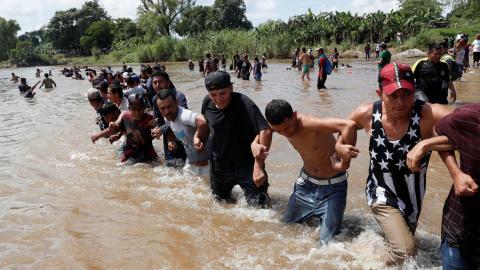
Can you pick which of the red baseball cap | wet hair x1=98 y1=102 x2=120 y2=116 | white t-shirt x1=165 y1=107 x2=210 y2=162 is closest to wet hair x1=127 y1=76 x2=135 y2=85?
wet hair x1=98 y1=102 x2=120 y2=116

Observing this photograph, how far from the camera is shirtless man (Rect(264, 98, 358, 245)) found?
319 cm

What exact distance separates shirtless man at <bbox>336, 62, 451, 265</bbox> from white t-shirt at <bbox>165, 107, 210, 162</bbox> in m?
Result: 2.31

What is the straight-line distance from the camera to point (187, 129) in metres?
4.77

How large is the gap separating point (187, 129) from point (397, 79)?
2903mm

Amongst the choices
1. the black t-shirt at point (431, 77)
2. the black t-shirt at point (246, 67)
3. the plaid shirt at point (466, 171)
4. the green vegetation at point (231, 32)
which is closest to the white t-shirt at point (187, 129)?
the plaid shirt at point (466, 171)

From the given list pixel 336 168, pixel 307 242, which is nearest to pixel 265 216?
pixel 307 242

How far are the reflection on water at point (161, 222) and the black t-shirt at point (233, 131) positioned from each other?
0.66m

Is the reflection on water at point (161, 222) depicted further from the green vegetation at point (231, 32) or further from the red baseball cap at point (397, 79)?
the green vegetation at point (231, 32)

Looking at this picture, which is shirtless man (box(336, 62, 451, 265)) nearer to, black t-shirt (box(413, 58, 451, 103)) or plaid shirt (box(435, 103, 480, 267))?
plaid shirt (box(435, 103, 480, 267))

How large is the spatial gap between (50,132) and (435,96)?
9793 millimetres

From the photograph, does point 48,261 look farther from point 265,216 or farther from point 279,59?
point 279,59

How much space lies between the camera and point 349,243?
3389 millimetres

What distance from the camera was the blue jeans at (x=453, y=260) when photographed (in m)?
2.24

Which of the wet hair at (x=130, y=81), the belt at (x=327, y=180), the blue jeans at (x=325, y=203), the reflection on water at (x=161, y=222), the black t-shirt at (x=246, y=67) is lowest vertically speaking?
the reflection on water at (x=161, y=222)
